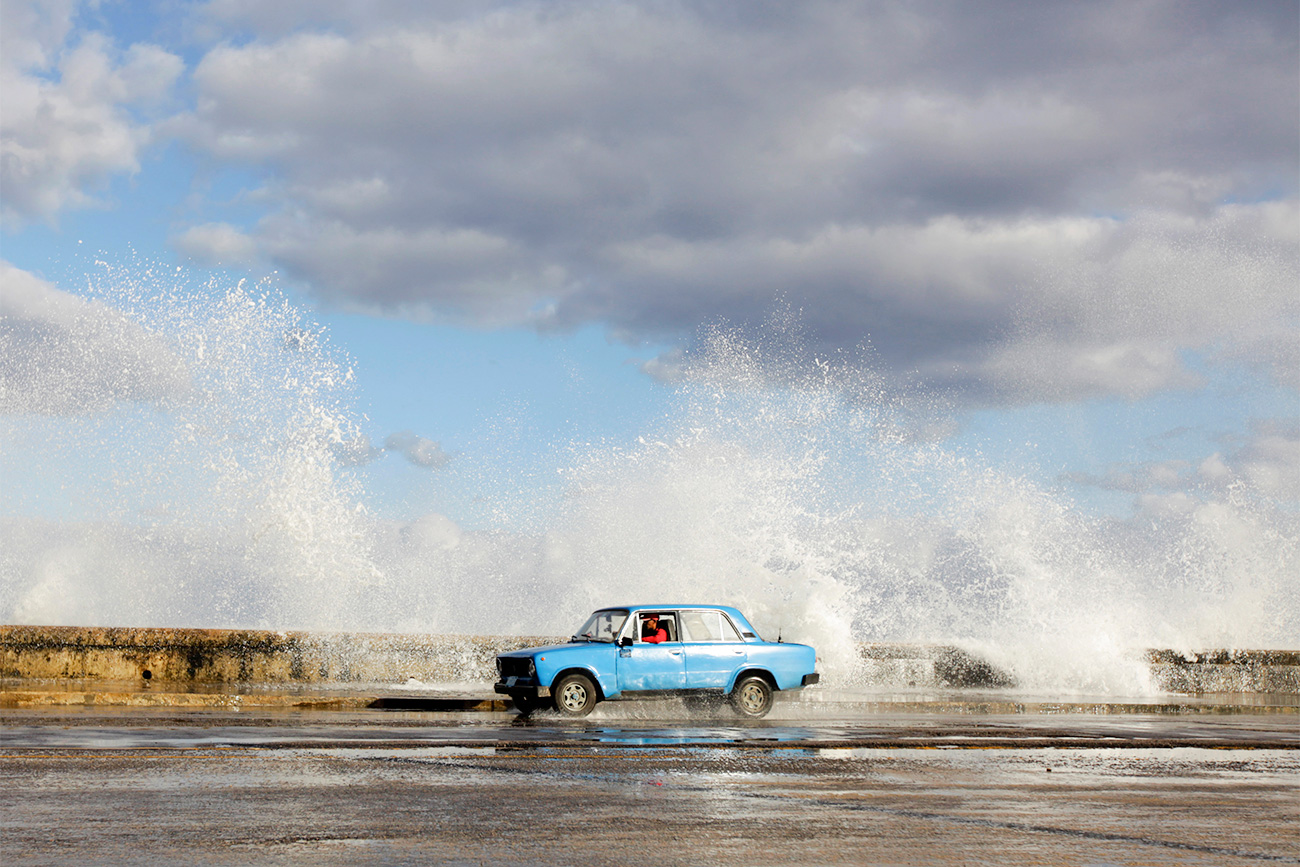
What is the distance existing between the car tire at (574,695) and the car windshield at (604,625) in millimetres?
709

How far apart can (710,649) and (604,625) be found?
4.98ft

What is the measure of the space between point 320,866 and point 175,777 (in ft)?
11.1

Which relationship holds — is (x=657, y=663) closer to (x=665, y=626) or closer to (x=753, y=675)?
(x=665, y=626)

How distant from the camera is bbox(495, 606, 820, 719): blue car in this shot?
15039mm

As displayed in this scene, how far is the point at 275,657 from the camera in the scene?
776 inches

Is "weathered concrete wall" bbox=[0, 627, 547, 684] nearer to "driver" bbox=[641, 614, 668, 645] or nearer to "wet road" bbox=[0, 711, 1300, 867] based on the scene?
"driver" bbox=[641, 614, 668, 645]

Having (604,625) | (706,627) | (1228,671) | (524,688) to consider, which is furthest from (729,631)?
(1228,671)

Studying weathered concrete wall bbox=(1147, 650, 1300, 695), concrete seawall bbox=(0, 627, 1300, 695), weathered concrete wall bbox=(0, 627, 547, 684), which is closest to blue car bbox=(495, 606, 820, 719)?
concrete seawall bbox=(0, 627, 1300, 695)

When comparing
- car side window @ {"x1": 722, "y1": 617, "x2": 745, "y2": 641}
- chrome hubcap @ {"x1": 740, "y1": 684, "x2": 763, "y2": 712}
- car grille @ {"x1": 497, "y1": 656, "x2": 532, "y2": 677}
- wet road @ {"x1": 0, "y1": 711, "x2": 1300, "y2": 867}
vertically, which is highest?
car side window @ {"x1": 722, "y1": 617, "x2": 745, "y2": 641}

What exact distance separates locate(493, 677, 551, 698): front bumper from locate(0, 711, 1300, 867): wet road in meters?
2.13

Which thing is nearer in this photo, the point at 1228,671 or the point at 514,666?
the point at 514,666

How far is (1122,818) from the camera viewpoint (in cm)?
730

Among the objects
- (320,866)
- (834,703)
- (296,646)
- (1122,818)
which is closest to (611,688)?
(834,703)

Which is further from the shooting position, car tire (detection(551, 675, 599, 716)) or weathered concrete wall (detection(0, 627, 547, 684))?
weathered concrete wall (detection(0, 627, 547, 684))
